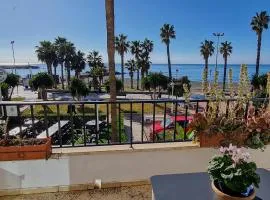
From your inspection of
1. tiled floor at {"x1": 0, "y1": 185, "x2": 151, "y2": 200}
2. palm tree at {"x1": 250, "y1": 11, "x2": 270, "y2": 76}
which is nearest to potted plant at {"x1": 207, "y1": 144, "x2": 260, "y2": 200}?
tiled floor at {"x1": 0, "y1": 185, "x2": 151, "y2": 200}

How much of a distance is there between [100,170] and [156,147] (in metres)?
0.66

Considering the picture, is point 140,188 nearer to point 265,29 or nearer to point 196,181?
point 196,181

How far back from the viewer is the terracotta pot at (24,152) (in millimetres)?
2398

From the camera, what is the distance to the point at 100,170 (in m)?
2.66

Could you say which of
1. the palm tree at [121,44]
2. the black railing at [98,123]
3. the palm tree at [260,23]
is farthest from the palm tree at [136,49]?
the black railing at [98,123]

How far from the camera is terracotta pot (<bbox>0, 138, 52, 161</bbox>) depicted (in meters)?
2.40

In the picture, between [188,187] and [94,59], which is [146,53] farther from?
[188,187]

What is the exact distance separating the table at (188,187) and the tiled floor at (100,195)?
2.80 feet

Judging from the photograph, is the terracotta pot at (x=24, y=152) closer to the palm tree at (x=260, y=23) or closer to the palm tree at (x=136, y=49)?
the palm tree at (x=260, y=23)

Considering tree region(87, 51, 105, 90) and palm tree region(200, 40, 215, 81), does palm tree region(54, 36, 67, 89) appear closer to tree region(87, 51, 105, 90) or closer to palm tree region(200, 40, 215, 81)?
tree region(87, 51, 105, 90)

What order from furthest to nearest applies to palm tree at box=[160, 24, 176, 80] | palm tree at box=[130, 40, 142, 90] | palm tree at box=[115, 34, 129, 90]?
palm tree at box=[115, 34, 129, 90], palm tree at box=[130, 40, 142, 90], palm tree at box=[160, 24, 176, 80]

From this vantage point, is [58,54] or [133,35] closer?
[133,35]

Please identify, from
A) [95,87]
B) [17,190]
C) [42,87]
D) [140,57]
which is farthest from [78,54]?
[17,190]

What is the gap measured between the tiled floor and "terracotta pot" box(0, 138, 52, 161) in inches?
16.4
